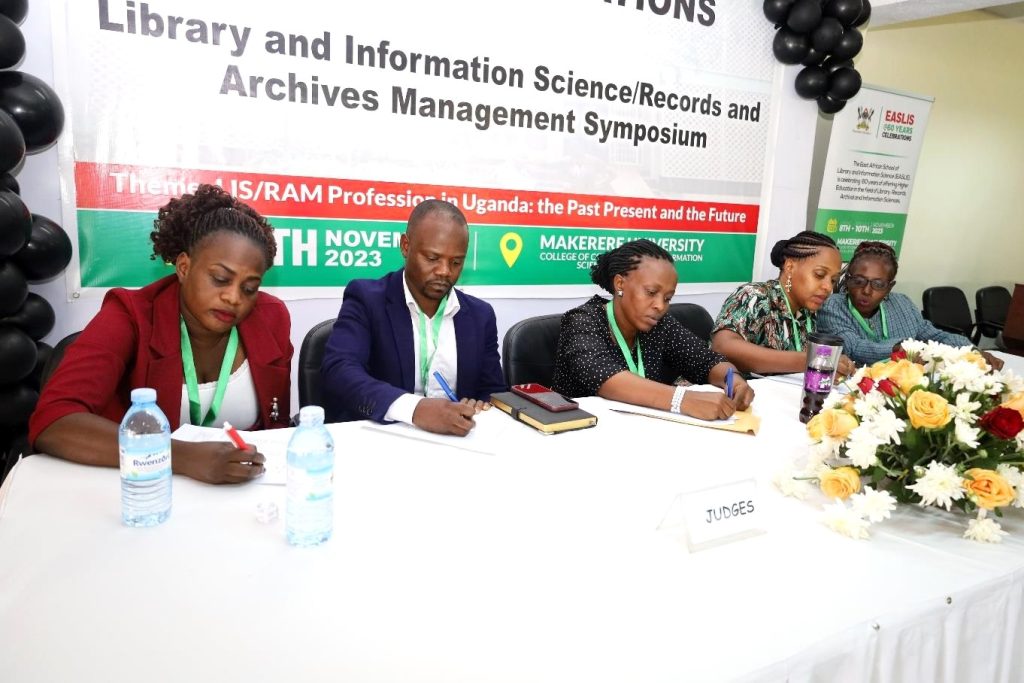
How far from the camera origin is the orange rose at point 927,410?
118 cm

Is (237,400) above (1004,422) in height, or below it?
below

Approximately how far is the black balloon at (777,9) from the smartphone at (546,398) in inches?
123

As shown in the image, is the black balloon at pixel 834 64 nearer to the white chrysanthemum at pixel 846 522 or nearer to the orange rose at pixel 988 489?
the orange rose at pixel 988 489

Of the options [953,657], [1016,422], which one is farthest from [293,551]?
[1016,422]

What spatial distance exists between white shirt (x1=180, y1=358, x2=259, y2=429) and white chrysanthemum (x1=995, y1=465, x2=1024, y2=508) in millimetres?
1659

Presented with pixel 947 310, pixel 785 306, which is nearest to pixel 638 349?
pixel 785 306

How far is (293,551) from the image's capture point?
3.35 feet

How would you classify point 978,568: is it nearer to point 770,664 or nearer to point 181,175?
point 770,664

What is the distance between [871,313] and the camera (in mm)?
2900

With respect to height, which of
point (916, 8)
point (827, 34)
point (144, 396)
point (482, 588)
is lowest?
point (482, 588)

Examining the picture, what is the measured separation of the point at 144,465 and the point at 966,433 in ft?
4.57

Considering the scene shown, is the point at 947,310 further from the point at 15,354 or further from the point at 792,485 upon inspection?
the point at 15,354

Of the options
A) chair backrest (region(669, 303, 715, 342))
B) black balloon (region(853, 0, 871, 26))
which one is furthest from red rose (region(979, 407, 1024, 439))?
black balloon (region(853, 0, 871, 26))

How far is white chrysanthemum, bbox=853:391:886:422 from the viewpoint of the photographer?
127 centimetres
